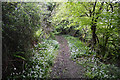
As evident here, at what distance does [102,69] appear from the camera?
533cm

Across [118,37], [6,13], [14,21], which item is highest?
[6,13]

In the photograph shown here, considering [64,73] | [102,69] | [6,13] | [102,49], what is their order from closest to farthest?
[6,13], [64,73], [102,69], [102,49]

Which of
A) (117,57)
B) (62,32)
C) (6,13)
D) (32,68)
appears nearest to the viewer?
(6,13)

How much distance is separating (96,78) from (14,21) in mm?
4477

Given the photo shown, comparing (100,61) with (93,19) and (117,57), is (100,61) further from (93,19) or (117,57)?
(93,19)

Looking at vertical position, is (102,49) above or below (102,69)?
above

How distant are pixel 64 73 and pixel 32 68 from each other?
1.66 m

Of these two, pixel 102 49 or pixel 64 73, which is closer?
pixel 64 73

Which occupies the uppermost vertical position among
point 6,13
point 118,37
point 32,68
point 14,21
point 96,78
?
point 6,13

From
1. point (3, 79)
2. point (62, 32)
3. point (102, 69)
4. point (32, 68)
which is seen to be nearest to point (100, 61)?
point (102, 69)

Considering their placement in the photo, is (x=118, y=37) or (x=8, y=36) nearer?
(x=8, y=36)

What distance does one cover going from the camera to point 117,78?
15.2ft

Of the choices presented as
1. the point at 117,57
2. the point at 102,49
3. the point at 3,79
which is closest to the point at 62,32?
the point at 102,49

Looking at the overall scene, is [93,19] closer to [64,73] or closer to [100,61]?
[100,61]
